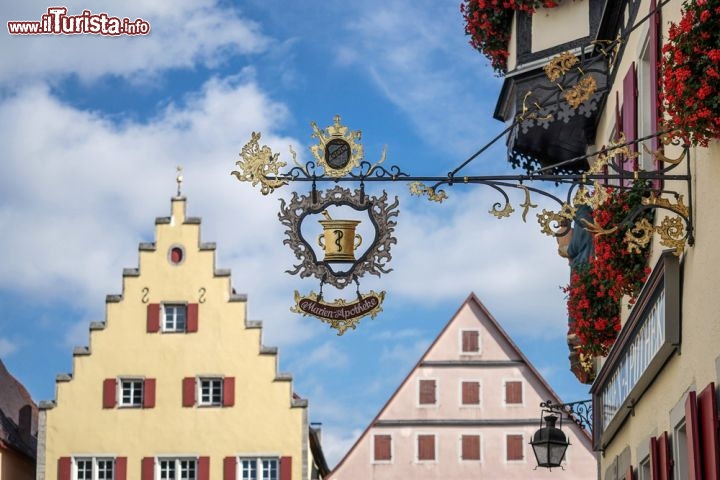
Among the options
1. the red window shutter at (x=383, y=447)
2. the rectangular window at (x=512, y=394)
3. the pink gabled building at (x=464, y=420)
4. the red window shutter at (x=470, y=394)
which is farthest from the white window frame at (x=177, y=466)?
the rectangular window at (x=512, y=394)

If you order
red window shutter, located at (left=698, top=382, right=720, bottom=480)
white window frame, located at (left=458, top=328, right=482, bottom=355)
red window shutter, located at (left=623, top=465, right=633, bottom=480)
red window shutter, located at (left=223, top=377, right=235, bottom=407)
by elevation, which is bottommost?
red window shutter, located at (left=698, top=382, right=720, bottom=480)

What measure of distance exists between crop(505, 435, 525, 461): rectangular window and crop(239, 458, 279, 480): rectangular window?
575 cm

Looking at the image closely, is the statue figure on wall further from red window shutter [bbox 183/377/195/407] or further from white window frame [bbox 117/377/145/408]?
white window frame [bbox 117/377/145/408]

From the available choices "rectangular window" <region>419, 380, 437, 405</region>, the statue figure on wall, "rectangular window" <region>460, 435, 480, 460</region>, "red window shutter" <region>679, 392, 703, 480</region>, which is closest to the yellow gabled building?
"rectangular window" <region>419, 380, 437, 405</region>

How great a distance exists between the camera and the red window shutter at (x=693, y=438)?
9398 millimetres

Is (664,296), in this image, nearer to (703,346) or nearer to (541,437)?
(703,346)

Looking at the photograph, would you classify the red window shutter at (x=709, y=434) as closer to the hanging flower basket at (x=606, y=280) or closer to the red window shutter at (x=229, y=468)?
the hanging flower basket at (x=606, y=280)

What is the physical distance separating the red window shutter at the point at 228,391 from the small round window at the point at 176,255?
9.91ft

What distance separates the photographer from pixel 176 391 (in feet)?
121

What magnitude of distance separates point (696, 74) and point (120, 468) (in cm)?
2918

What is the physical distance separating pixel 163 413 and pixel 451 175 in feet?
91.1

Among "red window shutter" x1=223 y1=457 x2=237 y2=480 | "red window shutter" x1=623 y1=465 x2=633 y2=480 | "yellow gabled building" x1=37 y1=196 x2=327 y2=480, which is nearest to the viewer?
"red window shutter" x1=623 y1=465 x2=633 y2=480

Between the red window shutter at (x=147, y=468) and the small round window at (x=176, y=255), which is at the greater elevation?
the small round window at (x=176, y=255)

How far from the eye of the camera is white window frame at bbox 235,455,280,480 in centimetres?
3609
